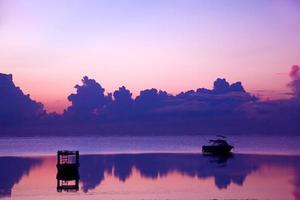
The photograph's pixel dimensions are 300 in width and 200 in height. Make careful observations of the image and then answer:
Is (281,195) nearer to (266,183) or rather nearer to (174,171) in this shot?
(266,183)

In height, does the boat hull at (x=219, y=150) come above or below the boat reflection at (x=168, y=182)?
above

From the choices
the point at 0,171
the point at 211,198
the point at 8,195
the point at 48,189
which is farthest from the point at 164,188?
the point at 0,171

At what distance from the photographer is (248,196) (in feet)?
148

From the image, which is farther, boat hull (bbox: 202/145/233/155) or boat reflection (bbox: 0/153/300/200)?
boat hull (bbox: 202/145/233/155)

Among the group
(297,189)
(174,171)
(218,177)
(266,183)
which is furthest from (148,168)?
(297,189)

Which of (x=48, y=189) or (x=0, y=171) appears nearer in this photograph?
(x=48, y=189)

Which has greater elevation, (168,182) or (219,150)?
(219,150)

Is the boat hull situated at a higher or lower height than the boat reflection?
higher

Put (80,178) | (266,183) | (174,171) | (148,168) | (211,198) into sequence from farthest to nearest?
(148,168) → (174,171) → (80,178) → (266,183) → (211,198)

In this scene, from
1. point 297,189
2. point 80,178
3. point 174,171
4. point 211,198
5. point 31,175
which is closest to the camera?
point 211,198

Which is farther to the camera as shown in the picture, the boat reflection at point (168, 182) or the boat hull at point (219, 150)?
the boat hull at point (219, 150)

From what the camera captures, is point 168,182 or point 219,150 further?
point 219,150

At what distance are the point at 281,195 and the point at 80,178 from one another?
26116 millimetres

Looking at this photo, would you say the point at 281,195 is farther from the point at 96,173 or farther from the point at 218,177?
the point at 96,173
